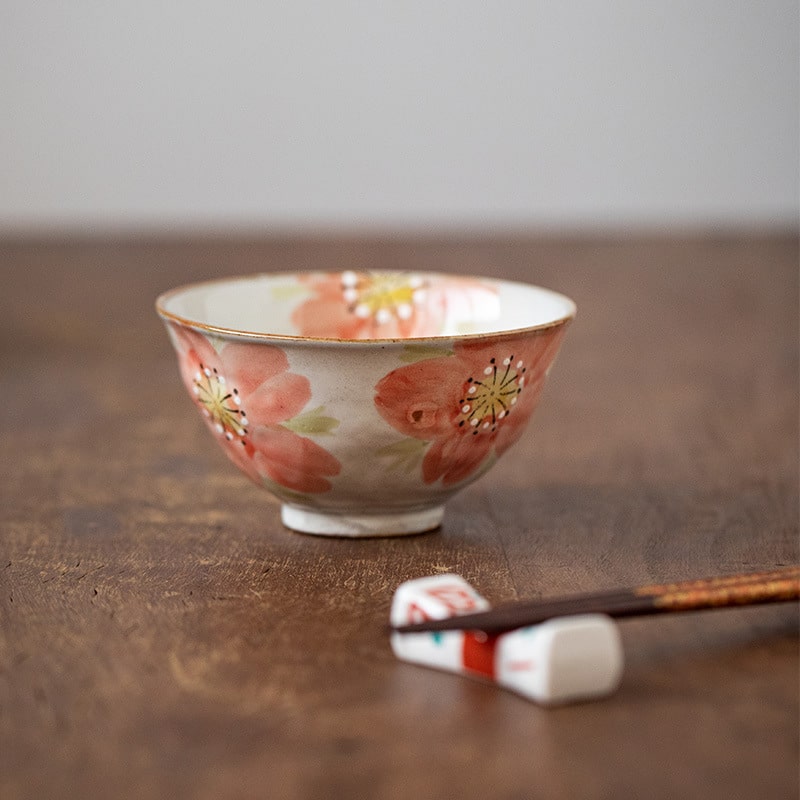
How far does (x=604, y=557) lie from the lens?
669 millimetres

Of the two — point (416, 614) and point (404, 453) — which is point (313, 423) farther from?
point (416, 614)

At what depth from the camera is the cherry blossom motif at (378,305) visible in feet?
2.63

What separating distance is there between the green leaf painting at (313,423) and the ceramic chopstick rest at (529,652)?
14 cm

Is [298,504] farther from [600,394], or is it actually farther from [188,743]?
[600,394]

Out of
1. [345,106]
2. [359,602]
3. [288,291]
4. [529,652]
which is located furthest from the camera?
[345,106]

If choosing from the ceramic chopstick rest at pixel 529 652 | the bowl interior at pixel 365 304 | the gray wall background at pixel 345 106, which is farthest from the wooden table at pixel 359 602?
the gray wall background at pixel 345 106

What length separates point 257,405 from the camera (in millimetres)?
652

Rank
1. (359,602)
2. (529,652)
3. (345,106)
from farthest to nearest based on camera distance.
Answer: (345,106) → (359,602) → (529,652)

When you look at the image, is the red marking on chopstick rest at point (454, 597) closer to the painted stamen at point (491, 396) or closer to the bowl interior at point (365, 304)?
the painted stamen at point (491, 396)

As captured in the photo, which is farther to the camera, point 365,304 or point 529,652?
point 365,304

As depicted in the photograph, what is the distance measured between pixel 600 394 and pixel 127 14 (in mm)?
2149

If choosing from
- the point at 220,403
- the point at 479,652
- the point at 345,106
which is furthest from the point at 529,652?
the point at 345,106

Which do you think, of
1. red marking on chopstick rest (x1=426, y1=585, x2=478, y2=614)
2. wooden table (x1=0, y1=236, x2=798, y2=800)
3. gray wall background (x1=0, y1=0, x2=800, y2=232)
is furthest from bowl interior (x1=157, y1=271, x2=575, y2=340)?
gray wall background (x1=0, y1=0, x2=800, y2=232)

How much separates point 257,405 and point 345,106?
7.88ft
